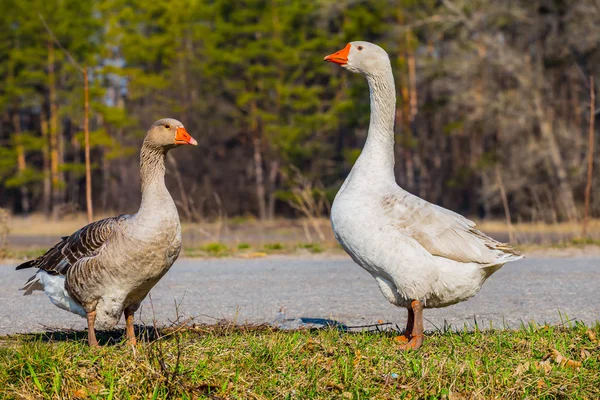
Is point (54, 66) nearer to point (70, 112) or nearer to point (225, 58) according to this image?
point (70, 112)

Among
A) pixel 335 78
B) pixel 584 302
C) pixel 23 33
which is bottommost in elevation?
pixel 584 302

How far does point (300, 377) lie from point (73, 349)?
153 cm

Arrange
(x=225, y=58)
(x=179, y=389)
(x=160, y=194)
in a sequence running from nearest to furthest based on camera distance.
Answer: (x=179, y=389) < (x=160, y=194) < (x=225, y=58)

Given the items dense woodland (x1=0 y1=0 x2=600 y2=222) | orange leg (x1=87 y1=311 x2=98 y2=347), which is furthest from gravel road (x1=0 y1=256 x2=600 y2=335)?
dense woodland (x1=0 y1=0 x2=600 y2=222)

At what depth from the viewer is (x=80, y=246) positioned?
5059 mm

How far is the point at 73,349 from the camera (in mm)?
4633

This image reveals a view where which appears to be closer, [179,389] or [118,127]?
[179,389]

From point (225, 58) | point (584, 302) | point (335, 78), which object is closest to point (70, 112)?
point (225, 58)

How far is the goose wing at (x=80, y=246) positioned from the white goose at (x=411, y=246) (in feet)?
5.19

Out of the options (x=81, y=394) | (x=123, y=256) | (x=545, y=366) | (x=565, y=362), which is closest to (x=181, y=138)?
(x=123, y=256)

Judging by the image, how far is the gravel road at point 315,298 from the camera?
6.54 metres

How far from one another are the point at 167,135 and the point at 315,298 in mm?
3240

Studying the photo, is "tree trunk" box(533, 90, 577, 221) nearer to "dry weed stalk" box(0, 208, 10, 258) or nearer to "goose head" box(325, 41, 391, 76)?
"dry weed stalk" box(0, 208, 10, 258)

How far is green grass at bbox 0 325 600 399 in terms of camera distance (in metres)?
4.07
